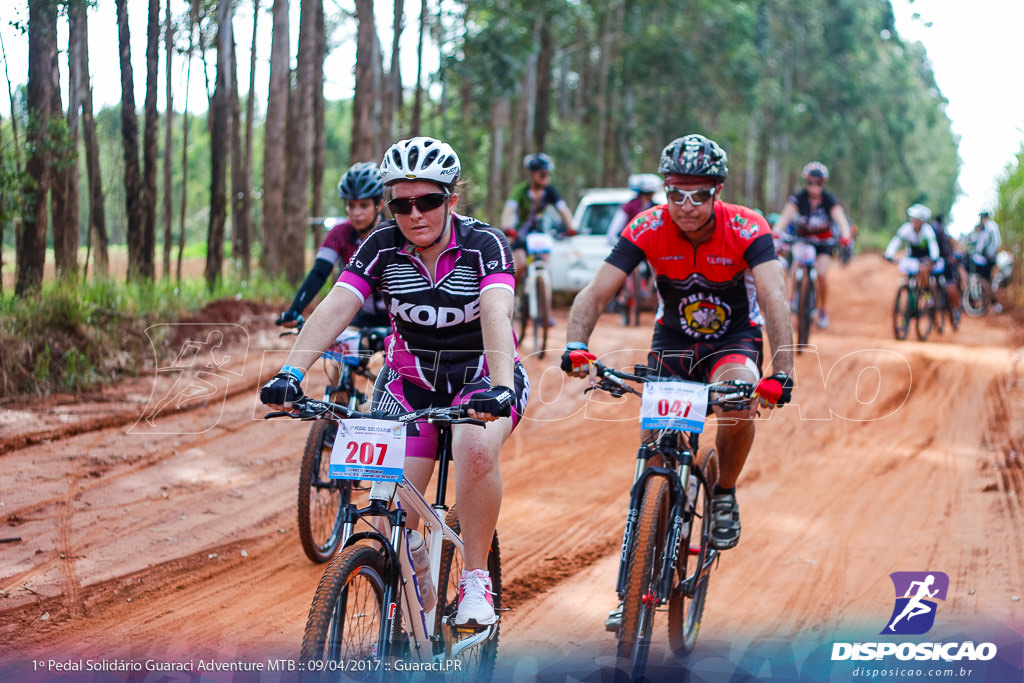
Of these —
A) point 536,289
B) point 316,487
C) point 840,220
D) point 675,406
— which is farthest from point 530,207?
point 675,406

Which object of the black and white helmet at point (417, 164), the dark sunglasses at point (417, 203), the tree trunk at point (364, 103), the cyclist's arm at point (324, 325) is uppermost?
the tree trunk at point (364, 103)

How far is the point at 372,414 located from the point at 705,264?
217 centimetres

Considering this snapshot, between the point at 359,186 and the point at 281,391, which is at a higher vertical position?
the point at 359,186

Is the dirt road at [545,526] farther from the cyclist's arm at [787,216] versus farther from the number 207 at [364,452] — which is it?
the cyclist's arm at [787,216]

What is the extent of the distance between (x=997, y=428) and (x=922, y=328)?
21.2ft

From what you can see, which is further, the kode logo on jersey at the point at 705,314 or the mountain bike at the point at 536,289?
the mountain bike at the point at 536,289

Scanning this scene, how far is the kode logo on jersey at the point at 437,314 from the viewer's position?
3943 millimetres

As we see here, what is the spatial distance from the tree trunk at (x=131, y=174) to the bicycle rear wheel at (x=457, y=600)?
27.4 ft

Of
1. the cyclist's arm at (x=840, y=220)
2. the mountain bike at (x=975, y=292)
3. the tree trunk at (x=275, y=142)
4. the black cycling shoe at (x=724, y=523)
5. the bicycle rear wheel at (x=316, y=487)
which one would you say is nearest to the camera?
the black cycling shoe at (x=724, y=523)

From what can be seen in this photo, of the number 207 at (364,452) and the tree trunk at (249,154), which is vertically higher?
the tree trunk at (249,154)

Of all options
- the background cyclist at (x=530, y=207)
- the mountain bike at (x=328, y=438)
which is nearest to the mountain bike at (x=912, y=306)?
the background cyclist at (x=530, y=207)

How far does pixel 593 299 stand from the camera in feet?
16.5

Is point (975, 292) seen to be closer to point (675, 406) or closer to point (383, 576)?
point (675, 406)

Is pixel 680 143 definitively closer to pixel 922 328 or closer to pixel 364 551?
pixel 364 551
